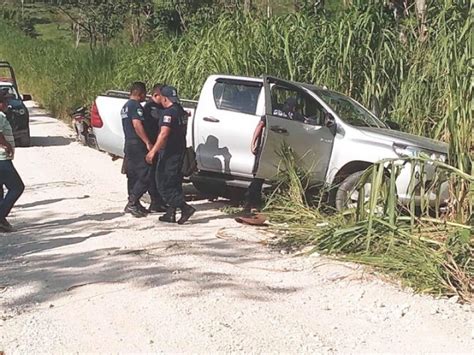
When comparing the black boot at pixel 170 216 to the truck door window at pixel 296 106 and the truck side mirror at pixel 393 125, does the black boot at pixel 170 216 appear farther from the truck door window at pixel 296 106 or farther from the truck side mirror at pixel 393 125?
the truck side mirror at pixel 393 125

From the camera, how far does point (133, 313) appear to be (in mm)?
5062

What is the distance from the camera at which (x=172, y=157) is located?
26.6 feet

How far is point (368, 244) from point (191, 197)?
4.19 metres

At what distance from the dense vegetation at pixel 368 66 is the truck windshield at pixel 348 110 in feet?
1.88

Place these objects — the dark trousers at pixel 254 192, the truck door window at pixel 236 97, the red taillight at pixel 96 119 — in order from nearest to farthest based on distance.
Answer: the dark trousers at pixel 254 192 → the truck door window at pixel 236 97 → the red taillight at pixel 96 119

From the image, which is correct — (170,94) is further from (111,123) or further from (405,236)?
(405,236)

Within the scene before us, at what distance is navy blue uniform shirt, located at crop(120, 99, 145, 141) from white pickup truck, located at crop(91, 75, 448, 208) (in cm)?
93

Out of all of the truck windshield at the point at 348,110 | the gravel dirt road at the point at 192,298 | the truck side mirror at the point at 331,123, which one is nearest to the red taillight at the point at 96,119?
the gravel dirt road at the point at 192,298

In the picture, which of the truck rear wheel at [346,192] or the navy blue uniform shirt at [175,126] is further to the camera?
the navy blue uniform shirt at [175,126]

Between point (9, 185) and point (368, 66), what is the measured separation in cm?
515

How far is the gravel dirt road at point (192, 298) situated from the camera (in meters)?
4.60

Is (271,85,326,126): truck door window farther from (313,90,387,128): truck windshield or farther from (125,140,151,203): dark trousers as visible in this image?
(125,140,151,203): dark trousers

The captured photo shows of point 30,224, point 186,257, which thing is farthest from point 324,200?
point 30,224

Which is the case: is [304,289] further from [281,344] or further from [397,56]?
[397,56]
